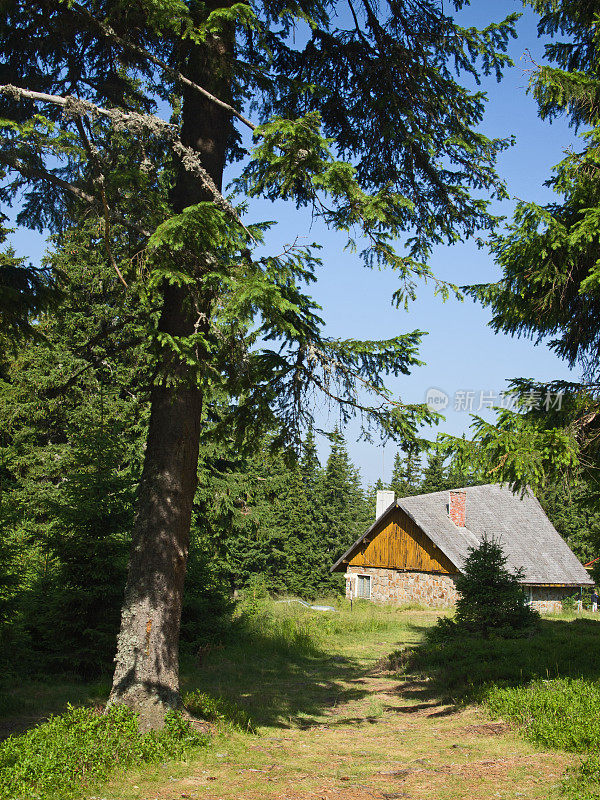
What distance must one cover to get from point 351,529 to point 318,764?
44.6 meters

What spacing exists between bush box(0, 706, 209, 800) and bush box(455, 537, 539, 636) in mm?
11033

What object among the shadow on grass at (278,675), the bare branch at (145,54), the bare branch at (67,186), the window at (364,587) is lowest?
the shadow on grass at (278,675)

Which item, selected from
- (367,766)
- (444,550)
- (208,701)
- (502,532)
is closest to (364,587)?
(444,550)

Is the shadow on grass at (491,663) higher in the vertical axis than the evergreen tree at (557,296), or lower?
lower

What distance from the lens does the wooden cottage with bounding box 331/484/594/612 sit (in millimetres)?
29827

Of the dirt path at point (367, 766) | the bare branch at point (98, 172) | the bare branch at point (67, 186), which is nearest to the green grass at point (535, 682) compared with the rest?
the dirt path at point (367, 766)

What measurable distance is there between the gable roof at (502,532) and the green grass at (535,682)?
1320cm

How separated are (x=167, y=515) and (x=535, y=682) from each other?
20.3 feet

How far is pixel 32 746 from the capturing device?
5.96 meters

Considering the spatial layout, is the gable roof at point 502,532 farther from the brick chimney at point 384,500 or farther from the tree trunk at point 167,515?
the tree trunk at point 167,515

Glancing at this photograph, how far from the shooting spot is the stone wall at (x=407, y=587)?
1147 inches

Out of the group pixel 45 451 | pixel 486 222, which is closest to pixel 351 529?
pixel 45 451

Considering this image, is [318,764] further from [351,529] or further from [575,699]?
[351,529]

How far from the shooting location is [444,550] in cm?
2891
